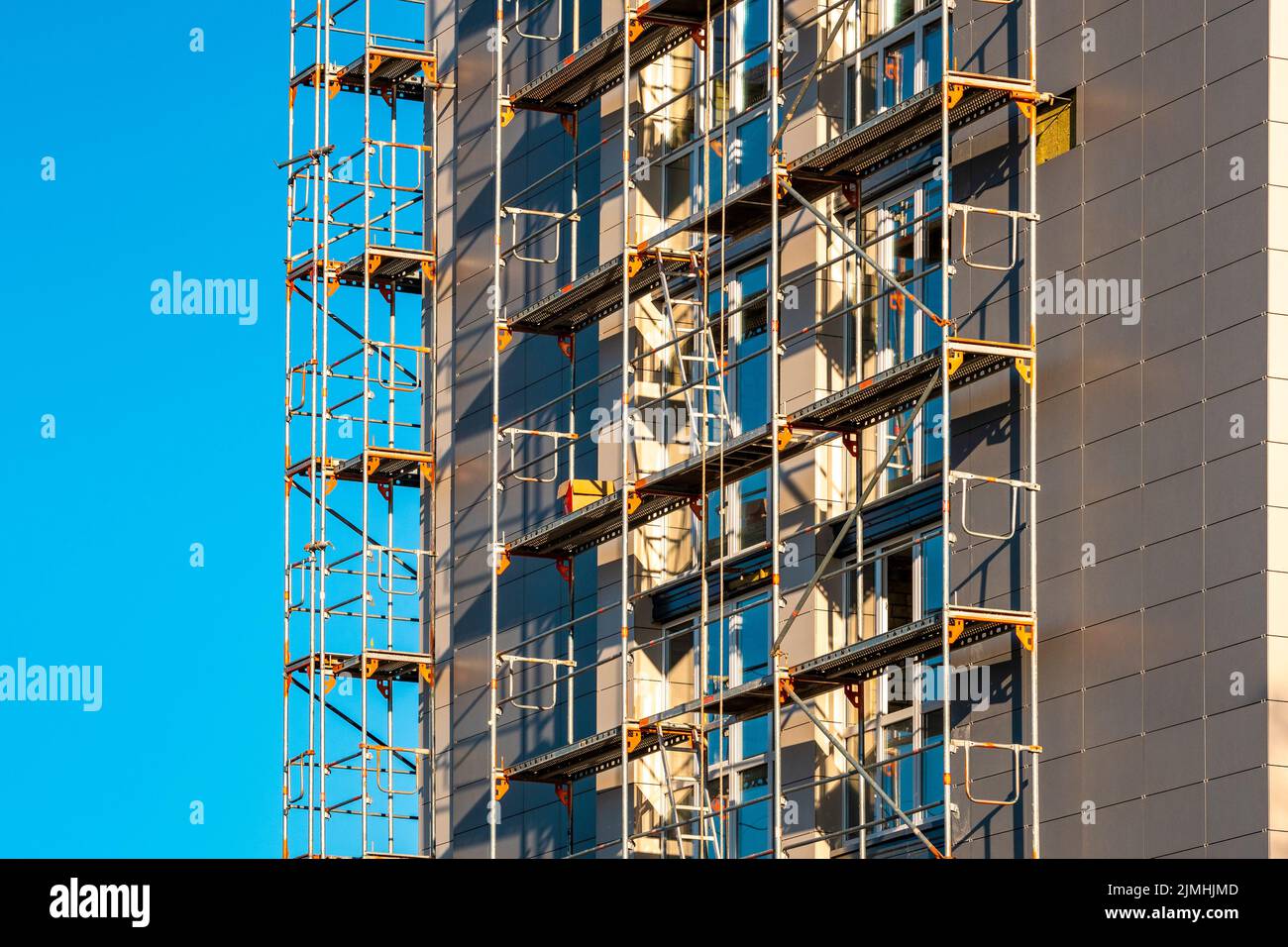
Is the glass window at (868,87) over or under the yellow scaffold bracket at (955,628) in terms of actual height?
over

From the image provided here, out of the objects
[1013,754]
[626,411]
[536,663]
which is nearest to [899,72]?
[626,411]

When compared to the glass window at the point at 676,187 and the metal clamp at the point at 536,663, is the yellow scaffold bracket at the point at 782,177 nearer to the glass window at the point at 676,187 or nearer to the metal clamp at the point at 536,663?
the glass window at the point at 676,187

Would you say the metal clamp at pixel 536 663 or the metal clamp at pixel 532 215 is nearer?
the metal clamp at pixel 536 663

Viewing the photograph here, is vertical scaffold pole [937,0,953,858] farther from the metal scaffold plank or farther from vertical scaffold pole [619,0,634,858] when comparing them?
the metal scaffold plank

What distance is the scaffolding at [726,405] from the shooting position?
2884cm

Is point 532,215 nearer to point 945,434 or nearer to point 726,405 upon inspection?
point 726,405

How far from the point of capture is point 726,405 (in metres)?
34.6

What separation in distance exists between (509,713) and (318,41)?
1089 cm

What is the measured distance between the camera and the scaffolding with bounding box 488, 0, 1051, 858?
2884cm

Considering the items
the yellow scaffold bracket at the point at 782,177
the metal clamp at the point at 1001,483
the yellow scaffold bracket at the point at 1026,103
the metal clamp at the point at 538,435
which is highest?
the yellow scaffold bracket at the point at 782,177

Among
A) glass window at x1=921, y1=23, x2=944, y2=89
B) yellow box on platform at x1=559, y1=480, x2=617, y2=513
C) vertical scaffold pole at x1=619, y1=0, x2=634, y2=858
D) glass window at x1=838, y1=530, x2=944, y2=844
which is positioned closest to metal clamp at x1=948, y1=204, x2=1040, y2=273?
glass window at x1=921, y1=23, x2=944, y2=89

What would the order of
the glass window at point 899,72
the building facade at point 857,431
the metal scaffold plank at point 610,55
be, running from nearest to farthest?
the building facade at point 857,431
the glass window at point 899,72
the metal scaffold plank at point 610,55

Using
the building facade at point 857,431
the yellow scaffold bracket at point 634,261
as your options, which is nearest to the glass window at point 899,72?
the building facade at point 857,431
